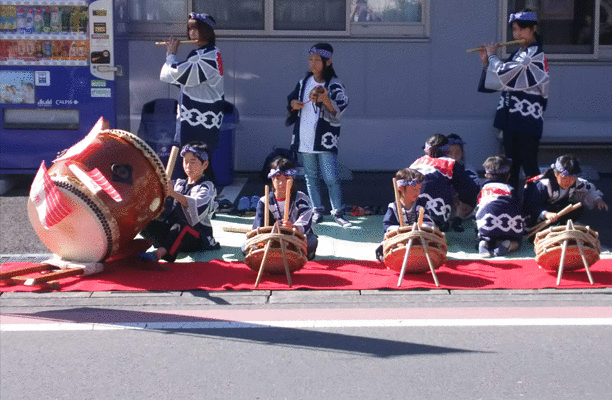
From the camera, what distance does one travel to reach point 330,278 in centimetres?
712

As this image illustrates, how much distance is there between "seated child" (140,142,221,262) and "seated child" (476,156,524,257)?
2172 mm

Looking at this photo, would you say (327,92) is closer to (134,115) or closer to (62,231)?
(62,231)

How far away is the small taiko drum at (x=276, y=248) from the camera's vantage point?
6.87 meters

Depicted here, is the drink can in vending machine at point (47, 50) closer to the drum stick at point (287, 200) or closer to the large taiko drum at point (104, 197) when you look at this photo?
the large taiko drum at point (104, 197)

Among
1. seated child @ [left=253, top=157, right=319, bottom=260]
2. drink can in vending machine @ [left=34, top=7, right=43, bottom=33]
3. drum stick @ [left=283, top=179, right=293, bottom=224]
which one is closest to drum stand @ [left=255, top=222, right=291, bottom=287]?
drum stick @ [left=283, top=179, right=293, bottom=224]

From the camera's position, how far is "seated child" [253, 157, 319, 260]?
7.55 m

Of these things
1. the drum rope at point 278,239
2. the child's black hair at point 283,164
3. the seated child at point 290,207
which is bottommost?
the drum rope at point 278,239

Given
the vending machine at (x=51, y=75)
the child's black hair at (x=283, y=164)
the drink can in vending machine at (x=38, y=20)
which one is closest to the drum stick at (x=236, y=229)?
the child's black hair at (x=283, y=164)

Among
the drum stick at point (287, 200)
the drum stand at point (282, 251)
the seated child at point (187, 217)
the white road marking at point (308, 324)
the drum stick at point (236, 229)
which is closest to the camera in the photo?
the white road marking at point (308, 324)

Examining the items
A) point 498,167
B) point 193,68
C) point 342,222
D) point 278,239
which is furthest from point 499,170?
point 193,68

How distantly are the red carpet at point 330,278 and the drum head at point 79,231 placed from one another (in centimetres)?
20

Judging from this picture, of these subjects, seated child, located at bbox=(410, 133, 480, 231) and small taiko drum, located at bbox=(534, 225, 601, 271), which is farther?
seated child, located at bbox=(410, 133, 480, 231)

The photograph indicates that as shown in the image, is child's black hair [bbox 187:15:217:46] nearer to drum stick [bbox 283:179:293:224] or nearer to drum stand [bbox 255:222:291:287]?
drum stick [bbox 283:179:293:224]

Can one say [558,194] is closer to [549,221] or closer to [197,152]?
[549,221]
